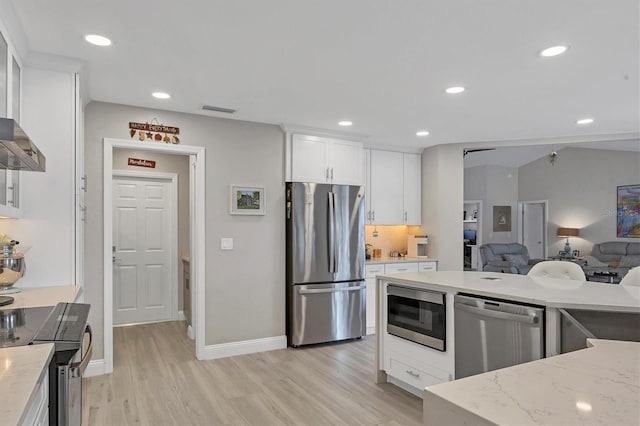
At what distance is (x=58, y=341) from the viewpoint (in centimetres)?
151

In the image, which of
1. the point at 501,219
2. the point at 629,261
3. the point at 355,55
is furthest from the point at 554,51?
the point at 501,219

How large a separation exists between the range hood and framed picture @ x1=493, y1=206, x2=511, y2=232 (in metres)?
10.3

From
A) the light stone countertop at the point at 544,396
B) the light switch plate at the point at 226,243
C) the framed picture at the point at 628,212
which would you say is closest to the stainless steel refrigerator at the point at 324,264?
the light switch plate at the point at 226,243

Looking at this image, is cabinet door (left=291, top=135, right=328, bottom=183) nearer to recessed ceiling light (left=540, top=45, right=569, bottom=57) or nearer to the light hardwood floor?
the light hardwood floor

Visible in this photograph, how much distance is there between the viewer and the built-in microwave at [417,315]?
2.87m

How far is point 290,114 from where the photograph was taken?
13.3 feet

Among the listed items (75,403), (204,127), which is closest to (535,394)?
(75,403)

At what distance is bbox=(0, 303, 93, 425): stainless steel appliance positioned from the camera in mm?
1470

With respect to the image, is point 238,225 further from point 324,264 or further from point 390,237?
point 390,237

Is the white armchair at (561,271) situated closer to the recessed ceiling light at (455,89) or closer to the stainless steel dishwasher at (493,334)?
the stainless steel dishwasher at (493,334)

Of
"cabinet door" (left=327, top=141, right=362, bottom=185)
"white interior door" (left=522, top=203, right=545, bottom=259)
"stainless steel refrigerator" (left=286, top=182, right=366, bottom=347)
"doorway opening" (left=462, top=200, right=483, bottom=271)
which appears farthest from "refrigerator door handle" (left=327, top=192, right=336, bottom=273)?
"white interior door" (left=522, top=203, right=545, bottom=259)

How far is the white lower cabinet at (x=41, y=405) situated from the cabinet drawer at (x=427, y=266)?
4.59 m

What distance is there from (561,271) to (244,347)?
3018 millimetres

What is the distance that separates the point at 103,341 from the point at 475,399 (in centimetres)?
357
